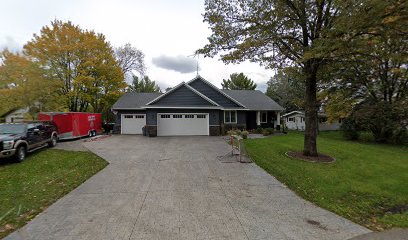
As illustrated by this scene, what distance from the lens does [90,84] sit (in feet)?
67.0

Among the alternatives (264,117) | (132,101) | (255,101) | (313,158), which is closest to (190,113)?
(132,101)

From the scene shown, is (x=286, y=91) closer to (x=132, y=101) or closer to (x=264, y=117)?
(x=264, y=117)

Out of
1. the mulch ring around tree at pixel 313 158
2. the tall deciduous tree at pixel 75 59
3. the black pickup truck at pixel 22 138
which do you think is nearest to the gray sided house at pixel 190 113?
the tall deciduous tree at pixel 75 59

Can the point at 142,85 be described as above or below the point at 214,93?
above

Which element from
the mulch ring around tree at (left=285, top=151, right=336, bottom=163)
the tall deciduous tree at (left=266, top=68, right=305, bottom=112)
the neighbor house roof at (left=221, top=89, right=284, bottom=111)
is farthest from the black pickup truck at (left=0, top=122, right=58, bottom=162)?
the tall deciduous tree at (left=266, top=68, right=305, bottom=112)

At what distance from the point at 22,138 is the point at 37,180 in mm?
4100

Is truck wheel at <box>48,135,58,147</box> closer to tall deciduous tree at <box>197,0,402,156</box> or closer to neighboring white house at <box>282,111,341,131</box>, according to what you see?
tall deciduous tree at <box>197,0,402,156</box>

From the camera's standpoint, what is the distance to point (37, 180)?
6.53 m

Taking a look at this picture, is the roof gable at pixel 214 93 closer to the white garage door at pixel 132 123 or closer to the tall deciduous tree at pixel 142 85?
the white garage door at pixel 132 123

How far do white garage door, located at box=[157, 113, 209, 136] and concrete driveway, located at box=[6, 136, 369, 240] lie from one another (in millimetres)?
11398

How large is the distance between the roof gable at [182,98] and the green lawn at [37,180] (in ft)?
30.1

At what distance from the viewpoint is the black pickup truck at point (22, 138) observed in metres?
8.33

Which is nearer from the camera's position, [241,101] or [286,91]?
[241,101]

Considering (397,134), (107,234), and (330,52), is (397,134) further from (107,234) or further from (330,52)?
(107,234)
